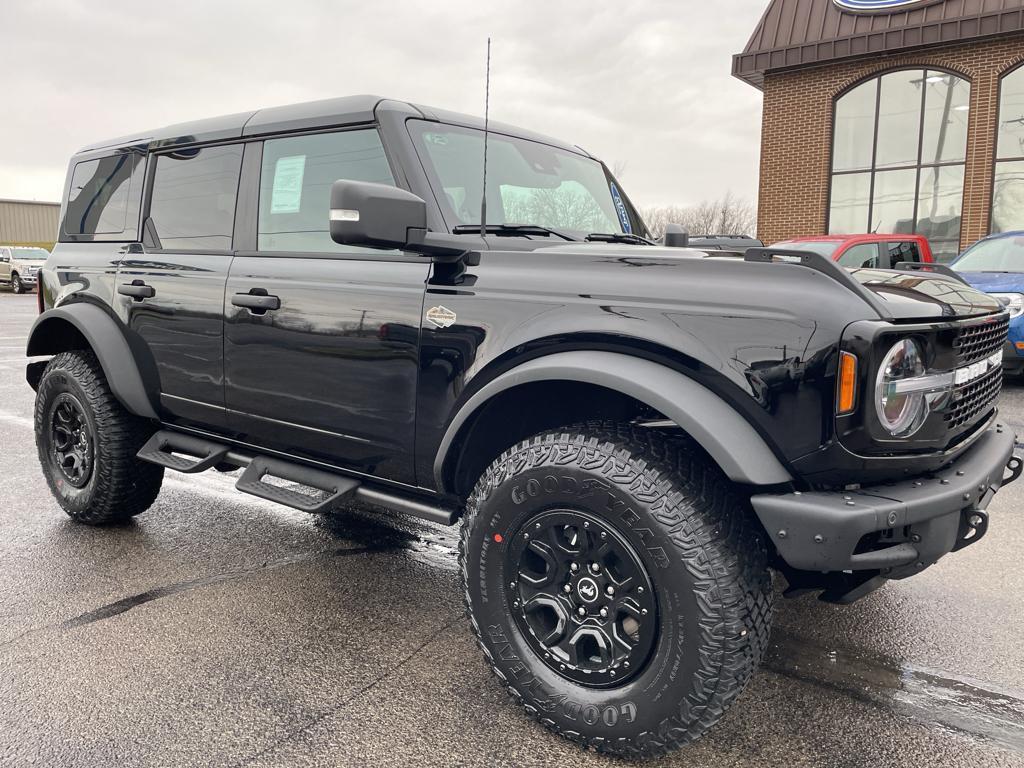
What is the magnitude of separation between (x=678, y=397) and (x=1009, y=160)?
51.4ft

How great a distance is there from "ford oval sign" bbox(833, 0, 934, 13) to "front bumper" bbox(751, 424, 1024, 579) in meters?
15.4

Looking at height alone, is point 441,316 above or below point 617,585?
above

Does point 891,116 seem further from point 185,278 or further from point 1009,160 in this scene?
point 185,278

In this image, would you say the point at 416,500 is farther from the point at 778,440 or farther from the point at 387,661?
the point at 778,440

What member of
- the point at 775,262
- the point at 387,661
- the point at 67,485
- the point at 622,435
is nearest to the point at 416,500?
the point at 387,661

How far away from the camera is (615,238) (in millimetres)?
3318

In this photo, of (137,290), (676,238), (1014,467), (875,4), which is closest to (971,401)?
(1014,467)

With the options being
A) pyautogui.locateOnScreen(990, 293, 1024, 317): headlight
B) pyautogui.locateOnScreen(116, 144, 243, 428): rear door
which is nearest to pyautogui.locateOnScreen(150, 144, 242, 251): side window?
pyautogui.locateOnScreen(116, 144, 243, 428): rear door

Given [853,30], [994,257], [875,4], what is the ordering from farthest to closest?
[853,30] → [875,4] → [994,257]

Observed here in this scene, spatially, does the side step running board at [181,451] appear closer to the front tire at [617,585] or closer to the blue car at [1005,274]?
the front tire at [617,585]

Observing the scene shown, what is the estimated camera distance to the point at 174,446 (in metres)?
3.76

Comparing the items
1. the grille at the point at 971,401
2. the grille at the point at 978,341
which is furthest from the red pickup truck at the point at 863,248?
the grille at the point at 971,401

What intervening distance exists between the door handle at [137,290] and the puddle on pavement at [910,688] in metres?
2.96

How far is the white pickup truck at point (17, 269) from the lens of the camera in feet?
98.2
